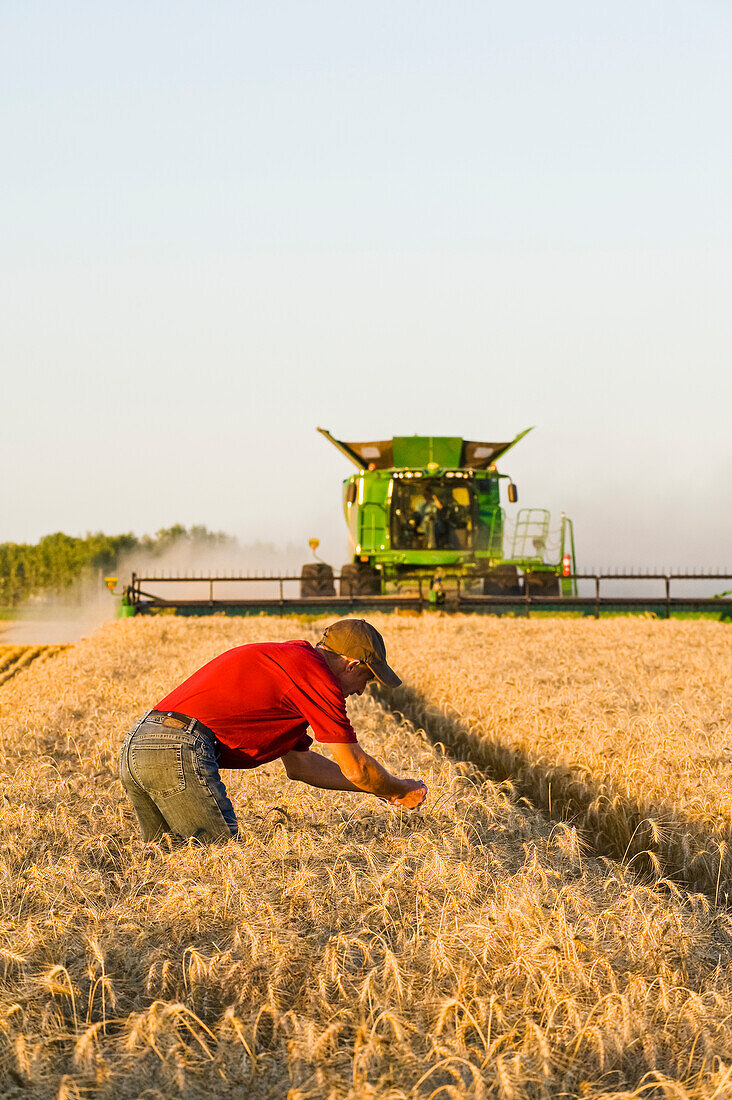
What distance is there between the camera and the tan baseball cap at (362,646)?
3982mm

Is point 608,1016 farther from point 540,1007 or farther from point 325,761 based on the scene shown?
point 325,761

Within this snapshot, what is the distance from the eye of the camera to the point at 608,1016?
103 inches

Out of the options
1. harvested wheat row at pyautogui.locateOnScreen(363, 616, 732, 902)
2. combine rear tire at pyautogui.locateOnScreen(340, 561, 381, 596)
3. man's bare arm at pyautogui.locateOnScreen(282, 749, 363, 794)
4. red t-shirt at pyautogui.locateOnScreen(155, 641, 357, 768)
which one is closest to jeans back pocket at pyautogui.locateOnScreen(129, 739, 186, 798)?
red t-shirt at pyautogui.locateOnScreen(155, 641, 357, 768)

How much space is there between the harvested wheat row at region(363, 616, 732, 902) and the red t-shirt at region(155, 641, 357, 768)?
1.36m

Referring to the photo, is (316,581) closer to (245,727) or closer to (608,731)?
(608,731)

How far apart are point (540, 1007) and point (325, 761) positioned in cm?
201

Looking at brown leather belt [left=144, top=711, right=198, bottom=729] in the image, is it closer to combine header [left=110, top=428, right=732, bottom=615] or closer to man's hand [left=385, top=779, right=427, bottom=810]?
man's hand [left=385, top=779, right=427, bottom=810]

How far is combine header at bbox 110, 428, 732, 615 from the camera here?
810 inches

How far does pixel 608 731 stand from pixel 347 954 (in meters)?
4.15

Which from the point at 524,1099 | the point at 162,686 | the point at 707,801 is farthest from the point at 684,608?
the point at 524,1099

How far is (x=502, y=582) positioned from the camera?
21016 mm

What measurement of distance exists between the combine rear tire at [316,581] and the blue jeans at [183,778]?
55.7 ft

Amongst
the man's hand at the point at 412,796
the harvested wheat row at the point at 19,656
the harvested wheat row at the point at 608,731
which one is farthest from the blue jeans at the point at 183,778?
the harvested wheat row at the point at 19,656

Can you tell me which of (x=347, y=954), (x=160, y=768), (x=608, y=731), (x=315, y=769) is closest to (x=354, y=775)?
(x=315, y=769)
